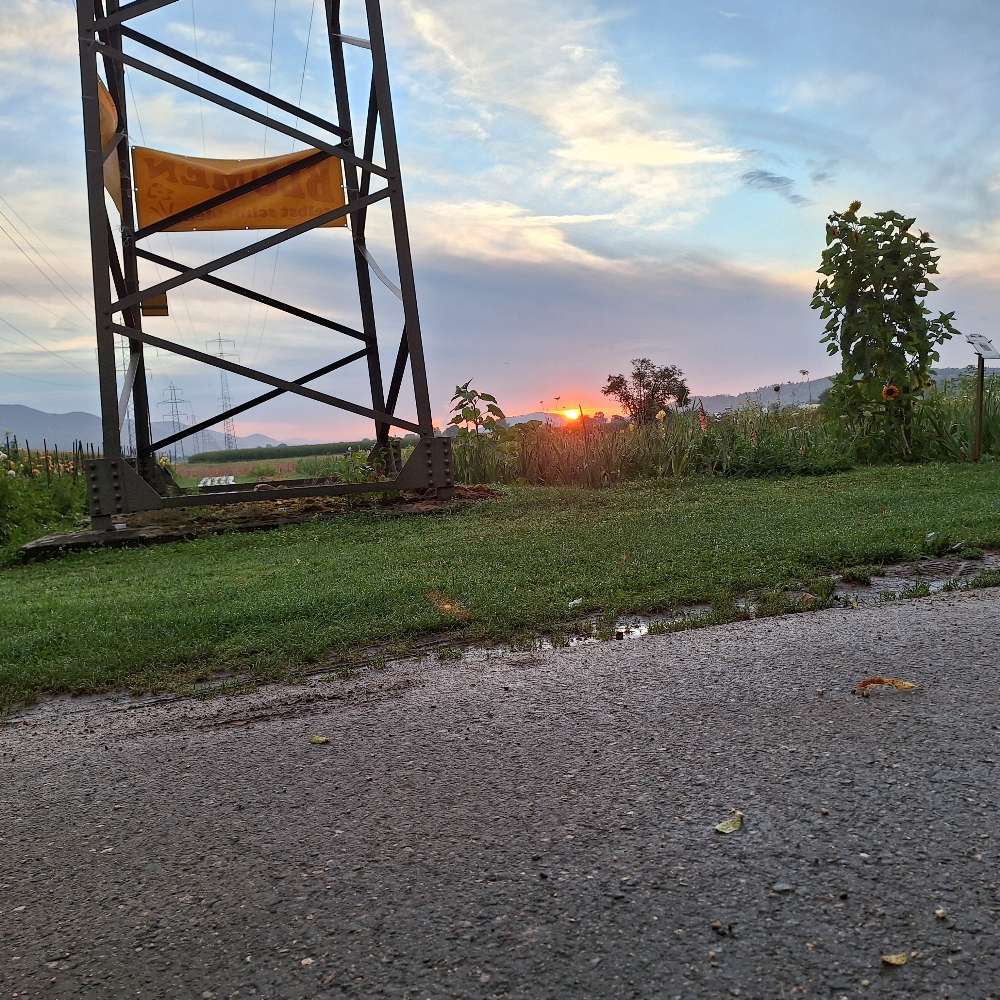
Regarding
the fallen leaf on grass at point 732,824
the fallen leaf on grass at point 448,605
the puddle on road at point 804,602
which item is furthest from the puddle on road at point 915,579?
the fallen leaf on grass at point 732,824

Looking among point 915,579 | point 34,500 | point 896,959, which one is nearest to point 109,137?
point 34,500

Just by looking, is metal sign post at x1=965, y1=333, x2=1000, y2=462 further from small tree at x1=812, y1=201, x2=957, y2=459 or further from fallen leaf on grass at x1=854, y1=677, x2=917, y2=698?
fallen leaf on grass at x1=854, y1=677, x2=917, y2=698

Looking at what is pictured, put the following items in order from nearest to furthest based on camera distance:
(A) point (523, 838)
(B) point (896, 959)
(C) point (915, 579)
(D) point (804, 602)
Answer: (B) point (896, 959) → (A) point (523, 838) → (D) point (804, 602) → (C) point (915, 579)

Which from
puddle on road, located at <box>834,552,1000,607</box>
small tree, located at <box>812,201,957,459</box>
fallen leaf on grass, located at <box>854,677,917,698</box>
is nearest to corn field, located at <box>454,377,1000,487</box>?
small tree, located at <box>812,201,957,459</box>

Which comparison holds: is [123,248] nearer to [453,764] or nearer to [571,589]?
[571,589]

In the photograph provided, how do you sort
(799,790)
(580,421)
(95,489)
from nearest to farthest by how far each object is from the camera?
(799,790)
(95,489)
(580,421)

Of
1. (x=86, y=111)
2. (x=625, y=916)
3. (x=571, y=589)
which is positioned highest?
(x=86, y=111)

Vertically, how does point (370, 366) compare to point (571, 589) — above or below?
above

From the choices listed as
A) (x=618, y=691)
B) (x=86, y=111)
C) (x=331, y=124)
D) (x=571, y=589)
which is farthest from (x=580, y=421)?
(x=618, y=691)

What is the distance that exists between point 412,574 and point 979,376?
8486 millimetres

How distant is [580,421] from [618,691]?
1047cm

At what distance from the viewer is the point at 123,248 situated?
8531 millimetres

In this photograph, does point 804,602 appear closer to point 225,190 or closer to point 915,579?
point 915,579

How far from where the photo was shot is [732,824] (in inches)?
75.3
